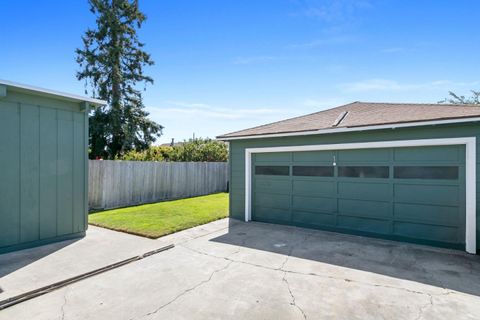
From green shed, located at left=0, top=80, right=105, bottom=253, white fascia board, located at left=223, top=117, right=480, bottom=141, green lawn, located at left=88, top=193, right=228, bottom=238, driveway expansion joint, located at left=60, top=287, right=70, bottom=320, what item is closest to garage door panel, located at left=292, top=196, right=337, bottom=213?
white fascia board, located at left=223, top=117, right=480, bottom=141

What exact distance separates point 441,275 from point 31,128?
7.68m

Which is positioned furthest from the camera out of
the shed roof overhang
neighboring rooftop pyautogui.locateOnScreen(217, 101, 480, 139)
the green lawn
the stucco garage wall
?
the green lawn

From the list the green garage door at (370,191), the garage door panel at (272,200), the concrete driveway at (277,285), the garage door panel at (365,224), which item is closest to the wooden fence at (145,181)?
the concrete driveway at (277,285)

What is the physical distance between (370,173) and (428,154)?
1198mm

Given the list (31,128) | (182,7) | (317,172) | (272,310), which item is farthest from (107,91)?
(272,310)

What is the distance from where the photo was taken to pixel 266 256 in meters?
5.11

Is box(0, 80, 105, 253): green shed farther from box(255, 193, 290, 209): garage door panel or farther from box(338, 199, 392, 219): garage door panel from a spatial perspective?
box(338, 199, 392, 219): garage door panel

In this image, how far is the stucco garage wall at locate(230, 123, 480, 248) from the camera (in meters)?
5.40

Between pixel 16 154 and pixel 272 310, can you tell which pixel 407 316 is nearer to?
pixel 272 310

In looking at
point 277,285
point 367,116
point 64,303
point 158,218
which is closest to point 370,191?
point 367,116

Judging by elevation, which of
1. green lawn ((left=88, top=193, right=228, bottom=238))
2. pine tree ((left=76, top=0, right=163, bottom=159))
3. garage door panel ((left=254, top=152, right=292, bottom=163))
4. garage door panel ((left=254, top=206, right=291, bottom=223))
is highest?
pine tree ((left=76, top=0, right=163, bottom=159))

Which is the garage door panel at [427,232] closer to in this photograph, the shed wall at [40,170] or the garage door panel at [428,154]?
the garage door panel at [428,154]

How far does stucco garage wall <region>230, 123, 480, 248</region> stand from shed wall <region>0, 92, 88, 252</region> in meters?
4.10

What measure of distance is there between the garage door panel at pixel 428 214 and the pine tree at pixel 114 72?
1676 centimetres
